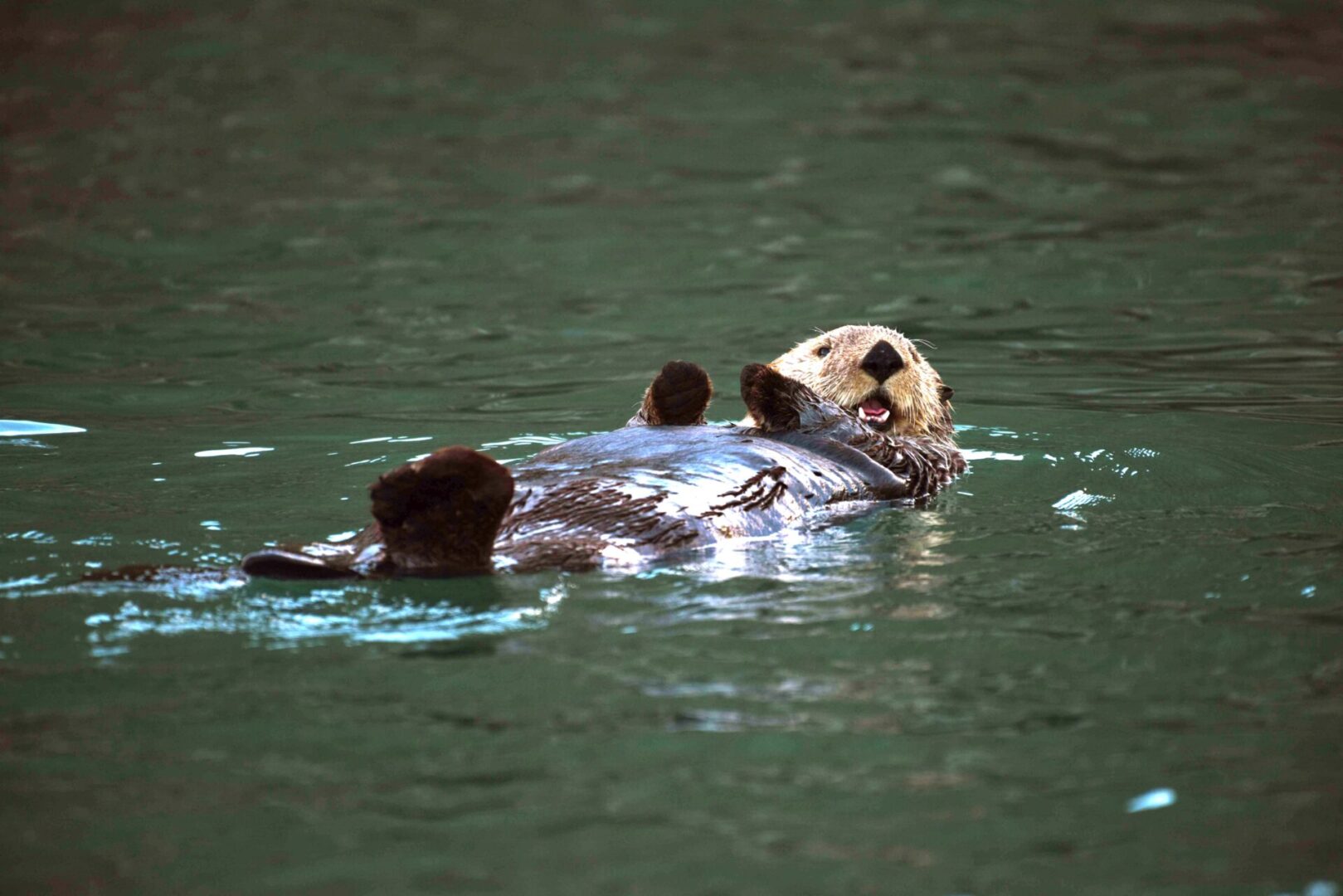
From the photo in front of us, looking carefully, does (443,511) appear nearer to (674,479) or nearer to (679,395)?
(674,479)

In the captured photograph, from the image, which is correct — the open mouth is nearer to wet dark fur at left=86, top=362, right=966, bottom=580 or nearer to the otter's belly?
wet dark fur at left=86, top=362, right=966, bottom=580

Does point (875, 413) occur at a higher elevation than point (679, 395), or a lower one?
lower

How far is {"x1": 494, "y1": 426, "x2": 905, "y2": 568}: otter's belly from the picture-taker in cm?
413

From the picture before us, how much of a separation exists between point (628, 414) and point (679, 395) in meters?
2.24

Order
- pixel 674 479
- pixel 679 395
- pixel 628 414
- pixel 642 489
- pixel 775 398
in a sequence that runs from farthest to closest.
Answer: pixel 628 414
pixel 775 398
pixel 679 395
pixel 674 479
pixel 642 489

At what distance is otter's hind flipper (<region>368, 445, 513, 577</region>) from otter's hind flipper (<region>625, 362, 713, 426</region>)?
1.52 metres

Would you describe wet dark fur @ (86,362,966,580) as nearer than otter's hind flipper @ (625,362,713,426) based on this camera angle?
Yes

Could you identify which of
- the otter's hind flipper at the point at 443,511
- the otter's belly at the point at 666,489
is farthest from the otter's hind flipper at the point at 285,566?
the otter's belly at the point at 666,489

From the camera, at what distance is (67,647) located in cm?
343

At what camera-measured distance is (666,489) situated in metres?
4.41

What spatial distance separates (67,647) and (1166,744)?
2.33 m

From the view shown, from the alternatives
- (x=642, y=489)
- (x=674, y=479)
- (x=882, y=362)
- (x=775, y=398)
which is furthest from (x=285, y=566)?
(x=882, y=362)

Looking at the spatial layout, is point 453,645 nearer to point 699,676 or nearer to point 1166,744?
point 699,676

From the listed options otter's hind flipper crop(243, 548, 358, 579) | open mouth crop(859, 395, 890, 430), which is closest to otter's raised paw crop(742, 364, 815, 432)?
open mouth crop(859, 395, 890, 430)
